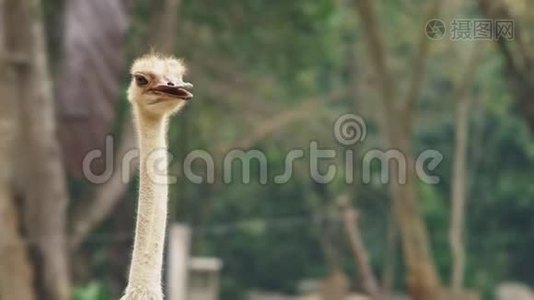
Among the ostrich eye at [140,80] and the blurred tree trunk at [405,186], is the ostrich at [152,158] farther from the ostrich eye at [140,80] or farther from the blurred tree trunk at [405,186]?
the blurred tree trunk at [405,186]

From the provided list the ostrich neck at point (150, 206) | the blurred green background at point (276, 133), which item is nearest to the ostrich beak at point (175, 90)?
the ostrich neck at point (150, 206)

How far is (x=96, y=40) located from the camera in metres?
12.5

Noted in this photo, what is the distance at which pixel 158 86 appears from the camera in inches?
172

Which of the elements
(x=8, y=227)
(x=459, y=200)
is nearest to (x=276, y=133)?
(x=459, y=200)

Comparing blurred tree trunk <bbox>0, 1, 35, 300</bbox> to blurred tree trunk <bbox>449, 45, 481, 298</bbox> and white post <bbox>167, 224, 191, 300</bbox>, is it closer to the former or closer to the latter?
white post <bbox>167, 224, 191, 300</bbox>

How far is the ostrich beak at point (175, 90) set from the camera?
4.32 metres

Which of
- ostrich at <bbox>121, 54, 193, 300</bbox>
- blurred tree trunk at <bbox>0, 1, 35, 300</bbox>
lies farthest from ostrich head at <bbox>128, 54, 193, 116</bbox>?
blurred tree trunk at <bbox>0, 1, 35, 300</bbox>

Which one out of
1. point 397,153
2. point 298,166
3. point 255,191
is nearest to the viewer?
point 397,153

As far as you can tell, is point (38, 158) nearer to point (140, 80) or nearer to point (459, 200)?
point (459, 200)

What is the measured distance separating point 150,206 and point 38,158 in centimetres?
693

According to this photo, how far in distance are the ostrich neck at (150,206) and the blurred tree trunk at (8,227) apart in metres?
5.79

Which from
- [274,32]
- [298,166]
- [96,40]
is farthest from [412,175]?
[298,166]

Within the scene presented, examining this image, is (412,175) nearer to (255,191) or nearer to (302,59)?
(302,59)

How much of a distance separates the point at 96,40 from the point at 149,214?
325 inches
